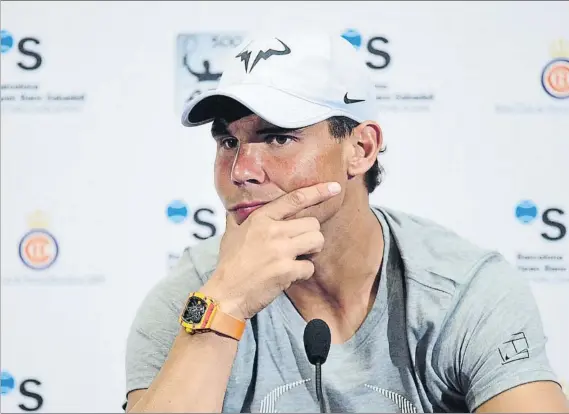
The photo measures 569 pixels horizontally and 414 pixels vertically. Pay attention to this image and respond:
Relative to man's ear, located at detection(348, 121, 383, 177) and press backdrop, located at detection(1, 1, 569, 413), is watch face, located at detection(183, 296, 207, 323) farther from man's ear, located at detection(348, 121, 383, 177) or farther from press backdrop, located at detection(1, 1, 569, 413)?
press backdrop, located at detection(1, 1, 569, 413)

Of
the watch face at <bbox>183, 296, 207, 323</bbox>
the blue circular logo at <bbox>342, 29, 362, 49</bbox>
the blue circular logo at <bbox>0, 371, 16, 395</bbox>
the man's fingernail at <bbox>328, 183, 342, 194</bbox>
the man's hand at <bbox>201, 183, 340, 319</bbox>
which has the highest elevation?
the blue circular logo at <bbox>342, 29, 362, 49</bbox>

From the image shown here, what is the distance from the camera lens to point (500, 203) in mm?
1896

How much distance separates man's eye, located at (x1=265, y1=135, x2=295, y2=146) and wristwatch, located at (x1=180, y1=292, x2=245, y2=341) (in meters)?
0.32

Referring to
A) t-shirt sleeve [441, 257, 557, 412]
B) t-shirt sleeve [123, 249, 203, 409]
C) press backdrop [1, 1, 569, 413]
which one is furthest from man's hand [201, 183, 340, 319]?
press backdrop [1, 1, 569, 413]

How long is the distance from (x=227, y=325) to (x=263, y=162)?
317 millimetres

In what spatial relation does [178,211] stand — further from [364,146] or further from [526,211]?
[526,211]

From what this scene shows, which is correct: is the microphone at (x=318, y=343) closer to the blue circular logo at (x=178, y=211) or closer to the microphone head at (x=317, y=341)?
the microphone head at (x=317, y=341)

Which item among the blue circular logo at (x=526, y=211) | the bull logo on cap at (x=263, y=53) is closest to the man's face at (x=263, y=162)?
the bull logo on cap at (x=263, y=53)

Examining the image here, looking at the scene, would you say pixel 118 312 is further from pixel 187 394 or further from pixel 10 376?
pixel 187 394

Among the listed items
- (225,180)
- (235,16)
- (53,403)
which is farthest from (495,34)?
(53,403)

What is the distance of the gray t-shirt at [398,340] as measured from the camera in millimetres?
1347

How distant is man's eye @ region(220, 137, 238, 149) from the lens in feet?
4.55

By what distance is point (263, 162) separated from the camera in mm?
1351

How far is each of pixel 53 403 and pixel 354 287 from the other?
1.01 m
